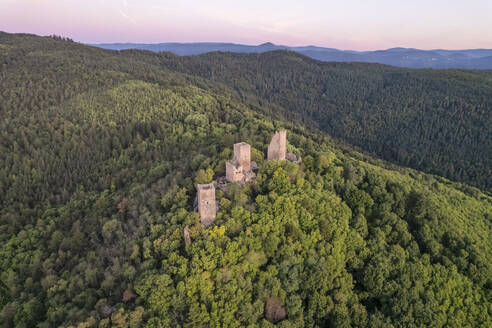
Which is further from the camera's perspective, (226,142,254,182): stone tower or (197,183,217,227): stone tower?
(226,142,254,182): stone tower

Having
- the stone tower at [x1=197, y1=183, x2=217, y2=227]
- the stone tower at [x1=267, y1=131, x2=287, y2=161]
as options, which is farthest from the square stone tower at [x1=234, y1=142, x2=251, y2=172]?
the stone tower at [x1=197, y1=183, x2=217, y2=227]

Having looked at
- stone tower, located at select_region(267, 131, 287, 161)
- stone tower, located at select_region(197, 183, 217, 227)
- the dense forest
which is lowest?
the dense forest

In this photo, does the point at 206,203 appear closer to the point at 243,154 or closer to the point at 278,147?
the point at 243,154

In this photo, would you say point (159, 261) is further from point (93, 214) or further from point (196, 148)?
point (196, 148)

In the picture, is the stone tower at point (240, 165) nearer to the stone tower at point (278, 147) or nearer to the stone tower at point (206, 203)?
the stone tower at point (278, 147)

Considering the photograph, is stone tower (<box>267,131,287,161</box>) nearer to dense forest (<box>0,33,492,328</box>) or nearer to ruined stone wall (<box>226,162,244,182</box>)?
dense forest (<box>0,33,492,328</box>)

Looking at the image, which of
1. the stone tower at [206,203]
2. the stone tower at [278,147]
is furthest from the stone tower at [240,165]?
the stone tower at [206,203]
